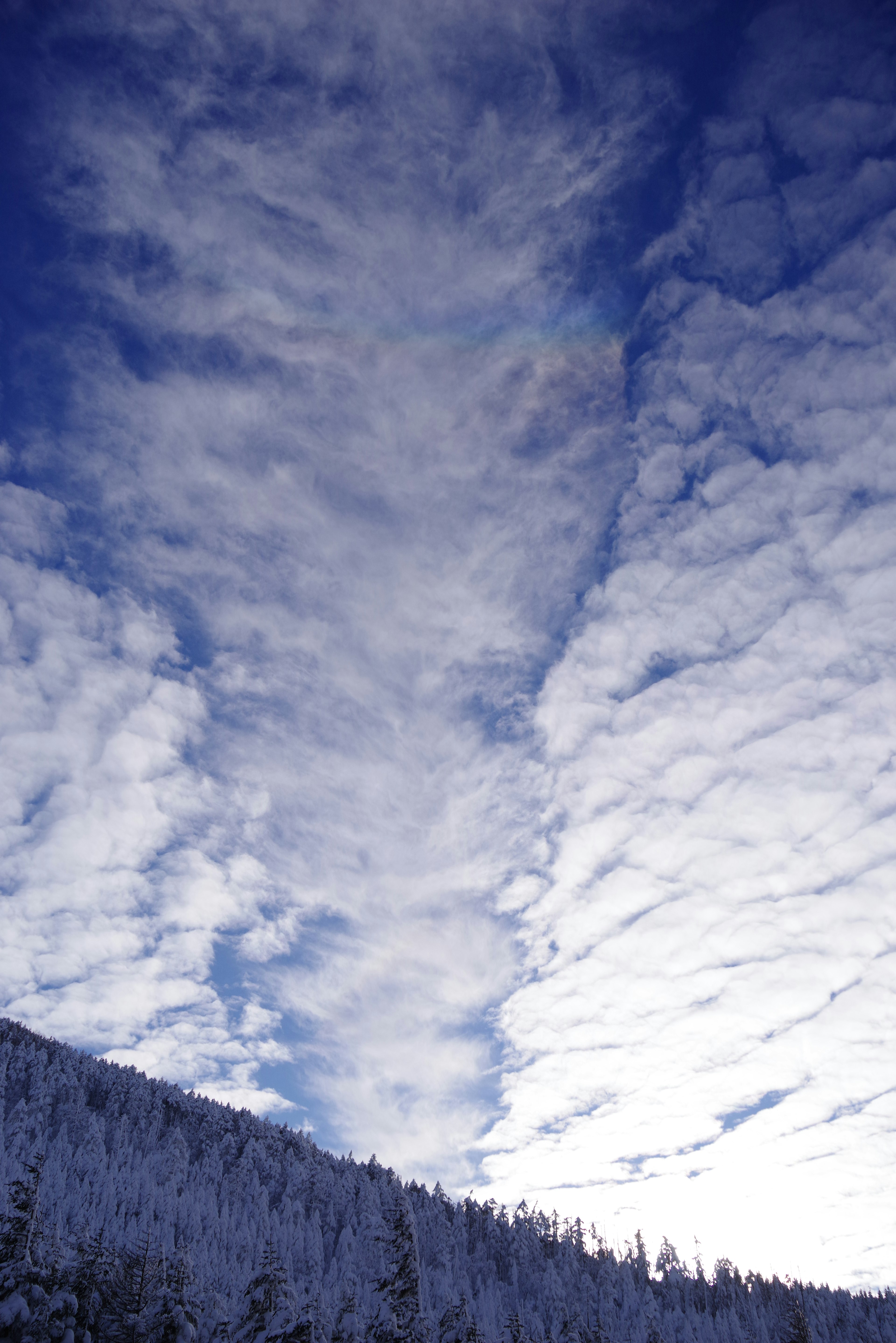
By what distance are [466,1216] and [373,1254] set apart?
49553mm

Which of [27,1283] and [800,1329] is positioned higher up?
[27,1283]

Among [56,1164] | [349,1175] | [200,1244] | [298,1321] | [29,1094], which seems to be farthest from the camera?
[349,1175]

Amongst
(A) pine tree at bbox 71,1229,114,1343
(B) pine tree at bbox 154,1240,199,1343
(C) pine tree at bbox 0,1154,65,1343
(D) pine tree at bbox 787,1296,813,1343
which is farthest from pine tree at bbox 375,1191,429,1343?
(D) pine tree at bbox 787,1296,813,1343

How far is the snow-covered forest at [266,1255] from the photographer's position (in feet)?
90.0

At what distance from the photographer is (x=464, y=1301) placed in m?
34.8

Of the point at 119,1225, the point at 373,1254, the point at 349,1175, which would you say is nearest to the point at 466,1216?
the point at 349,1175

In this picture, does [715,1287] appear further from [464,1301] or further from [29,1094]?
[464,1301]

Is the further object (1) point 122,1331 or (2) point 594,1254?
(2) point 594,1254

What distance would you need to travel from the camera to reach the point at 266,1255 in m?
28.4

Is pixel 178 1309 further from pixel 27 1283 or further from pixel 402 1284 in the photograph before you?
pixel 402 1284

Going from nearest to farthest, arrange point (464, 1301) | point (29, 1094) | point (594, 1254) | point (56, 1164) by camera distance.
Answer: point (464, 1301) → point (56, 1164) → point (29, 1094) → point (594, 1254)

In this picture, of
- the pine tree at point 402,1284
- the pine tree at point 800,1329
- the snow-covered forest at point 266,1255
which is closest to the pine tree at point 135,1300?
the snow-covered forest at point 266,1255

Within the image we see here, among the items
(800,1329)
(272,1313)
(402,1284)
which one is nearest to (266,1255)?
(272,1313)

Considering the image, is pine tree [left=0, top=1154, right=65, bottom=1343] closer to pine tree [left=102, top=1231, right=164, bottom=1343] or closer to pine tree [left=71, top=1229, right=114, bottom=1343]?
pine tree [left=71, top=1229, right=114, bottom=1343]
